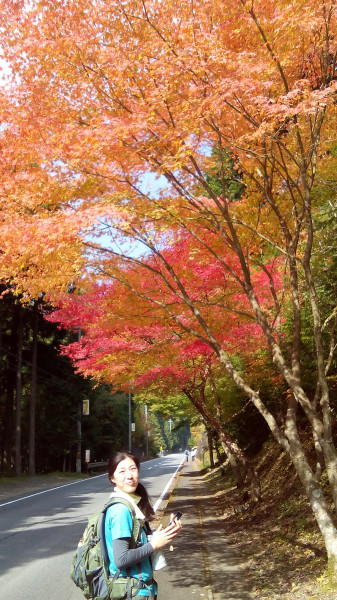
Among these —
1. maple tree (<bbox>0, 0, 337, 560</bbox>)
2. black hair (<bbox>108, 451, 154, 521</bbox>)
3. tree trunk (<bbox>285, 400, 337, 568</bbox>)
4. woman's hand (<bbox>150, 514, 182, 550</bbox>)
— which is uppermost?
maple tree (<bbox>0, 0, 337, 560</bbox>)

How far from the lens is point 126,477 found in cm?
276

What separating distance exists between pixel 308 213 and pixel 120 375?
8.18m

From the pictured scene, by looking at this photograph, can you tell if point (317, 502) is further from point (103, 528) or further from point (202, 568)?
point (103, 528)

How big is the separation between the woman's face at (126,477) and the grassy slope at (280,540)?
3538 millimetres

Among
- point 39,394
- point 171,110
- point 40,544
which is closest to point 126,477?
point 171,110

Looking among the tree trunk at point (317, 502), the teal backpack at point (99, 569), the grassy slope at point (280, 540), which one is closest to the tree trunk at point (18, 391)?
the grassy slope at point (280, 540)

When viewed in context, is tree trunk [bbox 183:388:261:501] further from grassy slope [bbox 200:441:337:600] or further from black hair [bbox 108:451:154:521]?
black hair [bbox 108:451:154:521]

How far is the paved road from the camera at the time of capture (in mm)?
6242

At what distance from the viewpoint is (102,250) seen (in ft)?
24.5

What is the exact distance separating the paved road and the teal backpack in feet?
13.3

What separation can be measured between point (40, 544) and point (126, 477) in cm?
761

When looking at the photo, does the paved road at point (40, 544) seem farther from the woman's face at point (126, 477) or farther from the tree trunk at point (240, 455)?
the woman's face at point (126, 477)

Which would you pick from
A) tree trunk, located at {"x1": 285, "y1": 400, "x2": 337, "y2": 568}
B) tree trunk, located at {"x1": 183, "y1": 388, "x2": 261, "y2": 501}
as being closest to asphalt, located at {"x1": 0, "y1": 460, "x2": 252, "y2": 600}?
tree trunk, located at {"x1": 183, "y1": 388, "x2": 261, "y2": 501}

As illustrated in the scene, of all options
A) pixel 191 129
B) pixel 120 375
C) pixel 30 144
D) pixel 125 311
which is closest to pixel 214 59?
pixel 191 129
